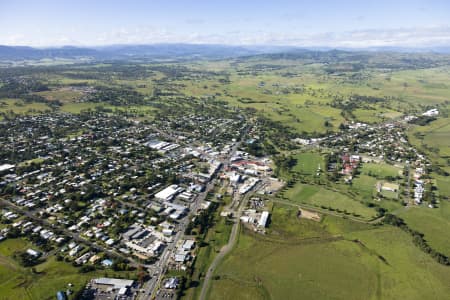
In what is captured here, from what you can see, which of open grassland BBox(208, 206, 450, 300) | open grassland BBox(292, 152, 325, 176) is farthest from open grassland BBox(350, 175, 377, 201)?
open grassland BBox(208, 206, 450, 300)

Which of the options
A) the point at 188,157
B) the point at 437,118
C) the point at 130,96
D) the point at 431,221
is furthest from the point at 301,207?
the point at 130,96

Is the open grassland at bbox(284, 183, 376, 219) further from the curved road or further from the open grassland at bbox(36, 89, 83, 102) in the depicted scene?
the open grassland at bbox(36, 89, 83, 102)

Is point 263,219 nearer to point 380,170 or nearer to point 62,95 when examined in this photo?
point 380,170

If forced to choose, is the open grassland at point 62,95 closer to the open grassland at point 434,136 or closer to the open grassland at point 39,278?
the open grassland at point 39,278

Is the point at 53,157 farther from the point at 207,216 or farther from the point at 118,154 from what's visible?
the point at 207,216

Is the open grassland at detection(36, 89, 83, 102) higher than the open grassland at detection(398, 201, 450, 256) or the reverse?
higher

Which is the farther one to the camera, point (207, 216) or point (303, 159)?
point (303, 159)
